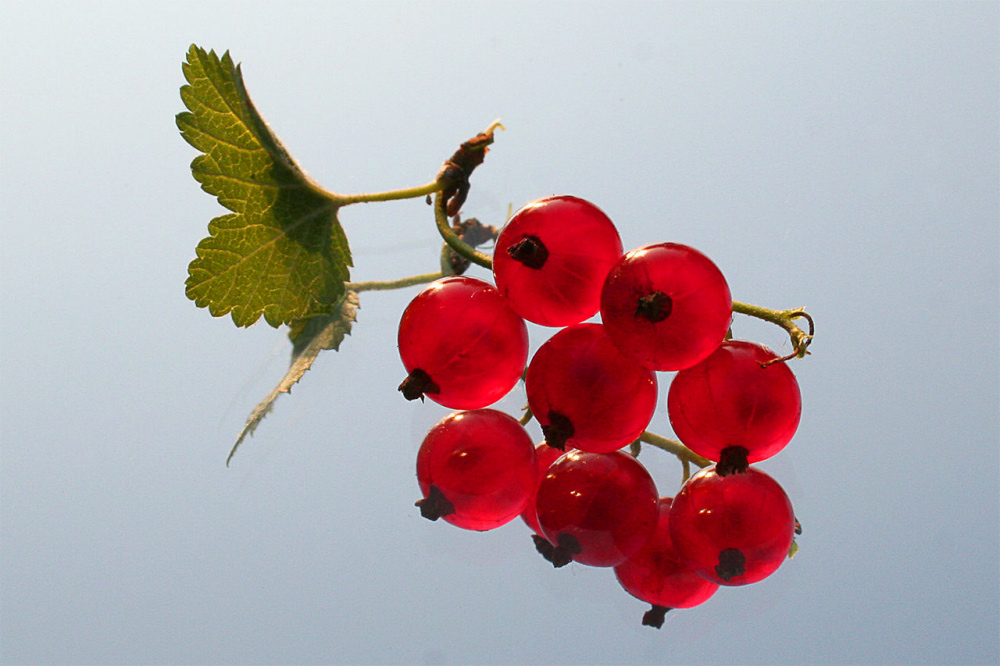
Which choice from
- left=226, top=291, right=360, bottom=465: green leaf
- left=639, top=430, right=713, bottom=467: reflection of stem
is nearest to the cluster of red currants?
left=639, top=430, right=713, bottom=467: reflection of stem

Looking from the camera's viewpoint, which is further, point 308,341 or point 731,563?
point 308,341

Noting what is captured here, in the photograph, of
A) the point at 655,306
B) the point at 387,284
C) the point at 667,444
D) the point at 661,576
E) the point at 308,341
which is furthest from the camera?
the point at 387,284

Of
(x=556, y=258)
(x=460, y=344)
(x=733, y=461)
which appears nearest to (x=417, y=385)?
(x=460, y=344)

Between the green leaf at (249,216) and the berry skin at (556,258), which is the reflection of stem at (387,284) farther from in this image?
the berry skin at (556,258)

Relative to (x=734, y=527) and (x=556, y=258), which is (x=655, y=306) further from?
(x=734, y=527)

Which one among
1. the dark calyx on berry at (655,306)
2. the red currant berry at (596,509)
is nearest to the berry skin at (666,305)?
the dark calyx on berry at (655,306)

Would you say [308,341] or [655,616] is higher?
[308,341]
